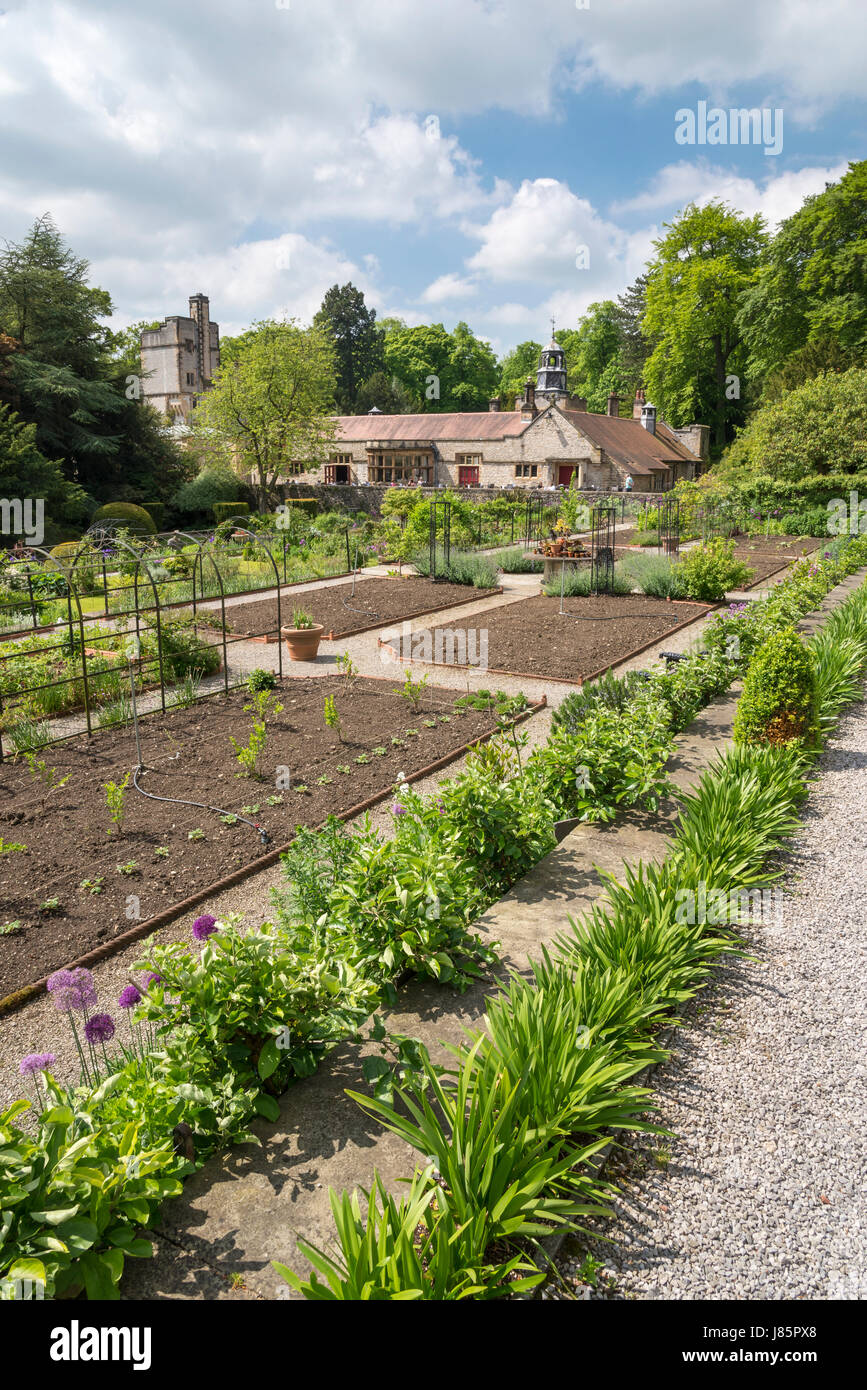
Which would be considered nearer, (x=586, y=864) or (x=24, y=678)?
(x=586, y=864)

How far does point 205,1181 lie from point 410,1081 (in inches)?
28.0

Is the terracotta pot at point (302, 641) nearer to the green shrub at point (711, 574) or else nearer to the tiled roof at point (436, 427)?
the green shrub at point (711, 574)

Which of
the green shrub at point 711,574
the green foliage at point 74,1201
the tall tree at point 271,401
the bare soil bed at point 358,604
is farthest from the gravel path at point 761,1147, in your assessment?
the tall tree at point 271,401

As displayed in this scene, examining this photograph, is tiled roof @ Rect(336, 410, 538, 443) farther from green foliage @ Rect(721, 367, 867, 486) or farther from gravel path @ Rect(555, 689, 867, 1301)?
gravel path @ Rect(555, 689, 867, 1301)

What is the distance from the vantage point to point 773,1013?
370 centimetres

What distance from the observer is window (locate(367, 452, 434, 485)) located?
150 ft

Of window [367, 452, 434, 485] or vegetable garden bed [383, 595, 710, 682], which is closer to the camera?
vegetable garden bed [383, 595, 710, 682]

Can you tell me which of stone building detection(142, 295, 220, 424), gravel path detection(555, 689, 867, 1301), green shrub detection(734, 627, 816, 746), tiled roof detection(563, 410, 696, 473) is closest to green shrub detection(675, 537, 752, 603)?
green shrub detection(734, 627, 816, 746)

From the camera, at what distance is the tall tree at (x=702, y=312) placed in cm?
4434

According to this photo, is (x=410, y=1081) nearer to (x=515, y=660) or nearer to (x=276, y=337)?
(x=515, y=660)

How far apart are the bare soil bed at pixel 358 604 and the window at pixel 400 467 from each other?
28.6 metres

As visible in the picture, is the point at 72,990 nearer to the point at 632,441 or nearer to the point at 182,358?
the point at 632,441

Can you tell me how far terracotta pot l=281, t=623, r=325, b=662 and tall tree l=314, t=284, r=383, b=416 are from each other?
6053 centimetres

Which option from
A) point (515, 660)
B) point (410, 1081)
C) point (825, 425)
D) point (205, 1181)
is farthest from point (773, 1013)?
point (825, 425)
